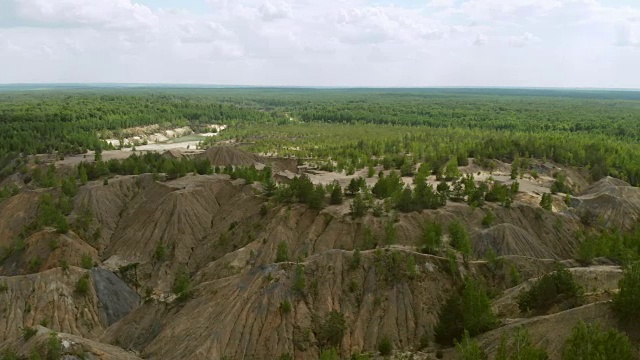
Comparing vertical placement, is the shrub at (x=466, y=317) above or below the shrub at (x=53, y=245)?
above

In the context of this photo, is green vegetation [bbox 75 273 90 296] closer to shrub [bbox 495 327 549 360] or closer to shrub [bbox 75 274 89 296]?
shrub [bbox 75 274 89 296]

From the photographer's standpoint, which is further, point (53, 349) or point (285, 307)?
point (285, 307)

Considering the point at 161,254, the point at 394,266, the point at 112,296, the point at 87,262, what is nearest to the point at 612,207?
the point at 394,266

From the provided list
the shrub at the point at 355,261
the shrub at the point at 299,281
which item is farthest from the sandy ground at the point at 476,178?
the shrub at the point at 299,281

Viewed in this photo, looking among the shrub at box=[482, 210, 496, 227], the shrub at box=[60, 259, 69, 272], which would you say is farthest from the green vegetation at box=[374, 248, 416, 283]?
the shrub at box=[60, 259, 69, 272]

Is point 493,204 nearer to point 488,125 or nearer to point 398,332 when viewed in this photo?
point 398,332

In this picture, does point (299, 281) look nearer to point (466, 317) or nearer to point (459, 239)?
point (466, 317)

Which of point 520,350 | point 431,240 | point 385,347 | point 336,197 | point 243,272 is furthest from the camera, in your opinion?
point 336,197

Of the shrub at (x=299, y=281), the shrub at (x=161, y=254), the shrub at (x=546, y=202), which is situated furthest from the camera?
the shrub at (x=546, y=202)

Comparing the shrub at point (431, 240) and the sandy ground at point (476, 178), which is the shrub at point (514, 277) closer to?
the shrub at point (431, 240)
